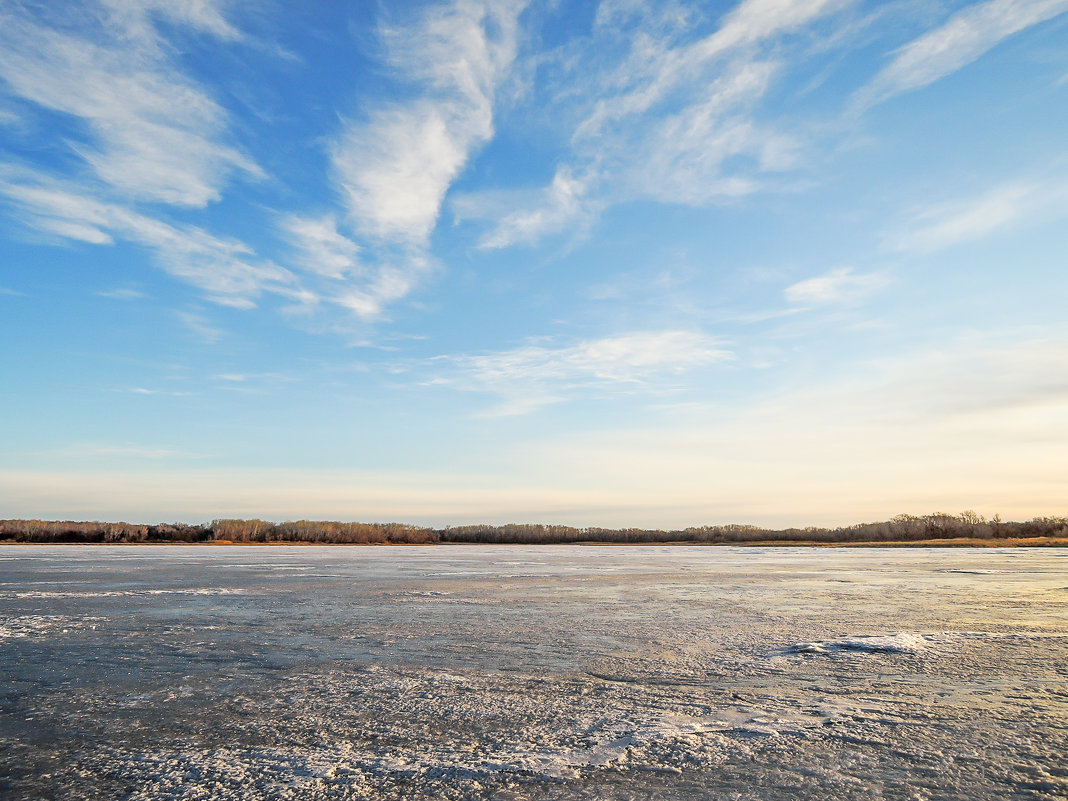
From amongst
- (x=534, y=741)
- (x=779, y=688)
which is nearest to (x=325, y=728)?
→ (x=534, y=741)

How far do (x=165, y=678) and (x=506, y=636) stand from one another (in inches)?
100

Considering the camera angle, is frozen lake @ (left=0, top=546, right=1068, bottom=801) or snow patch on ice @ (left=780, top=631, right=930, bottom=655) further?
snow patch on ice @ (left=780, top=631, right=930, bottom=655)

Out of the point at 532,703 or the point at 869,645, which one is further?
the point at 869,645

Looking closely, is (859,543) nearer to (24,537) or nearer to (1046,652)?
(1046,652)

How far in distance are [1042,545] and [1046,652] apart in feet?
133

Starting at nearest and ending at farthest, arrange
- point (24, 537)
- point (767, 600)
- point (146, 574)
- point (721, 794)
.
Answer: point (721, 794), point (767, 600), point (146, 574), point (24, 537)

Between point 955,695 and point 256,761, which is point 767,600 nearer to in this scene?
point 955,695

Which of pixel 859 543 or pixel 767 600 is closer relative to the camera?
pixel 767 600

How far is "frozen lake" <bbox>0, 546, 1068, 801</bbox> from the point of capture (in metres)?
2.41

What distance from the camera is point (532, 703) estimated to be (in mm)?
3441

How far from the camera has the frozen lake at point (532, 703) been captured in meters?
2.41

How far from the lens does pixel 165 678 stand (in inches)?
156

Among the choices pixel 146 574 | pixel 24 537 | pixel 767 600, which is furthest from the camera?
pixel 24 537

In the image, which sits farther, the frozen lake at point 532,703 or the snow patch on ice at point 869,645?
the snow patch on ice at point 869,645
